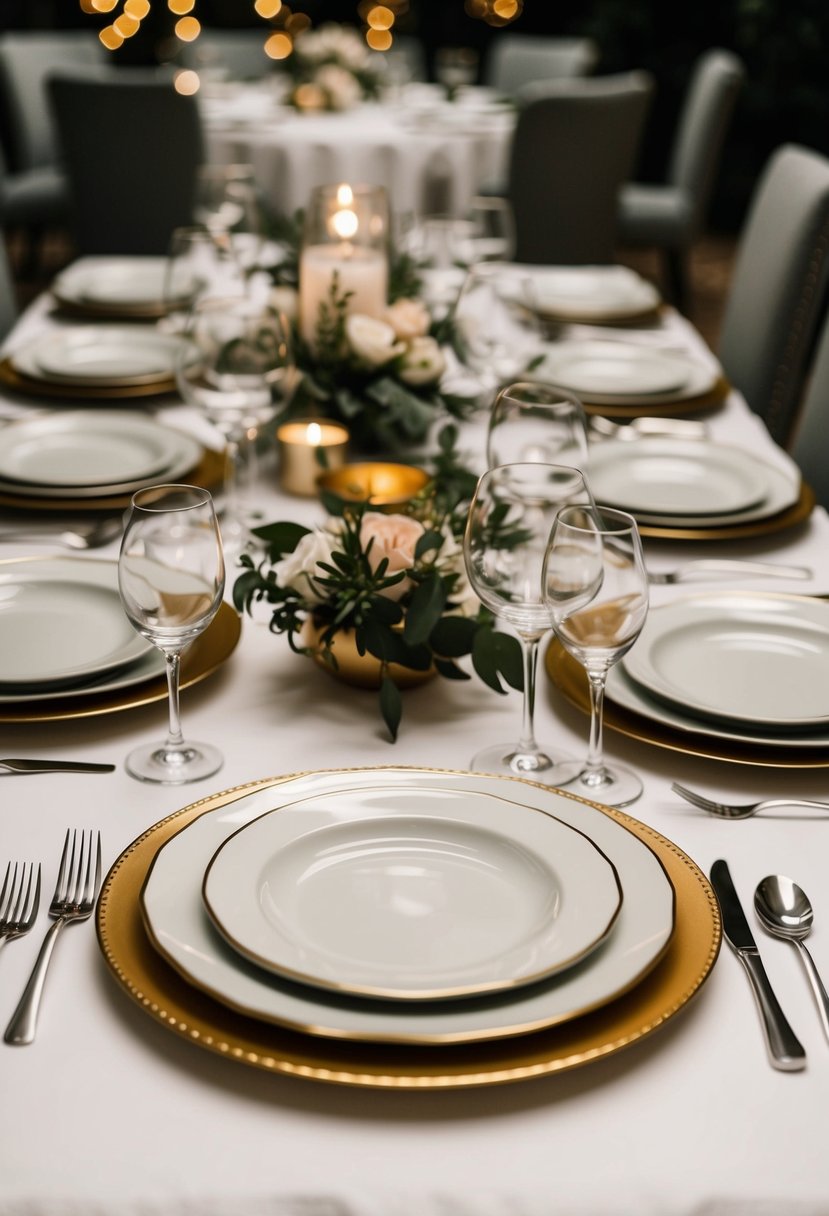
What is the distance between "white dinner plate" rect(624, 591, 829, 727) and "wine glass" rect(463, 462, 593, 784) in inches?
4.4

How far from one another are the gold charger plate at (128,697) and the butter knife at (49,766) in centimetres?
5

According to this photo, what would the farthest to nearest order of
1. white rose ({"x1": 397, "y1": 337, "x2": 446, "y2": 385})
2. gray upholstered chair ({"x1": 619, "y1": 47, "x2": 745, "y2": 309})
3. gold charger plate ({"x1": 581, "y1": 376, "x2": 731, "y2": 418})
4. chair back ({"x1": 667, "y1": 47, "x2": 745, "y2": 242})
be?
gray upholstered chair ({"x1": 619, "y1": 47, "x2": 745, "y2": 309}) → chair back ({"x1": 667, "y1": 47, "x2": 745, "y2": 242}) → gold charger plate ({"x1": 581, "y1": 376, "x2": 731, "y2": 418}) → white rose ({"x1": 397, "y1": 337, "x2": 446, "y2": 385})

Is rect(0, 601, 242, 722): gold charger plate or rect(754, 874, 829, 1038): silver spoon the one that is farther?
rect(0, 601, 242, 722): gold charger plate

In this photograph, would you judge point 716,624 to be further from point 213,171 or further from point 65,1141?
point 213,171

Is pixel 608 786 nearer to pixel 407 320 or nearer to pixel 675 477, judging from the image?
pixel 675 477

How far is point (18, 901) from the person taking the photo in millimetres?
801

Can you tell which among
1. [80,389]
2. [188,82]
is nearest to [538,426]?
[80,389]

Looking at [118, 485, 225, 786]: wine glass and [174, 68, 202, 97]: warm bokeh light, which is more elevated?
[118, 485, 225, 786]: wine glass

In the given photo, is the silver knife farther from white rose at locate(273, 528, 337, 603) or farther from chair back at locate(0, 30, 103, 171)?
chair back at locate(0, 30, 103, 171)

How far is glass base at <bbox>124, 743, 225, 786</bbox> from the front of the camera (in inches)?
37.2

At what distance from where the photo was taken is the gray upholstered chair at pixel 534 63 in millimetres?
6012

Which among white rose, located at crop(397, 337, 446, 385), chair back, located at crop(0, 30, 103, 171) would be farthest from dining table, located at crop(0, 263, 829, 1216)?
chair back, located at crop(0, 30, 103, 171)

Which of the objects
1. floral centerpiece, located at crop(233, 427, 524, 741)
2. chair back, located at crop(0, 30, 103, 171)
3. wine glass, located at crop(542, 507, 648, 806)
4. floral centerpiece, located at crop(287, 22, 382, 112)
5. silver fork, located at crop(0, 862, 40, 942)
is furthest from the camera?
chair back, located at crop(0, 30, 103, 171)

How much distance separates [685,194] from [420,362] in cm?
421
